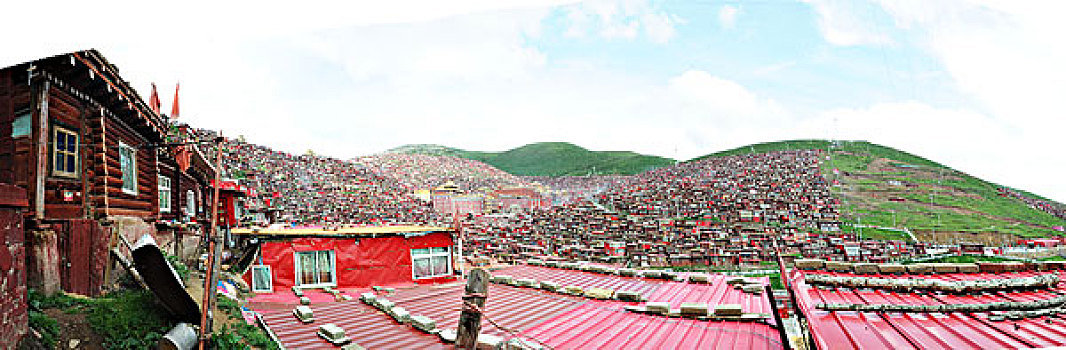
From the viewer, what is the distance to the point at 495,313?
18.7ft

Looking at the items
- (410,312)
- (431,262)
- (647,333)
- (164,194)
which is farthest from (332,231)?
(647,333)

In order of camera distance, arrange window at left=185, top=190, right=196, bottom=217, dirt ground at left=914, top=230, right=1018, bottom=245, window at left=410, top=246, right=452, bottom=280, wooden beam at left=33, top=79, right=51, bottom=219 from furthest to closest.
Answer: dirt ground at left=914, top=230, right=1018, bottom=245 < window at left=185, top=190, right=196, bottom=217 < window at left=410, top=246, right=452, bottom=280 < wooden beam at left=33, top=79, right=51, bottom=219

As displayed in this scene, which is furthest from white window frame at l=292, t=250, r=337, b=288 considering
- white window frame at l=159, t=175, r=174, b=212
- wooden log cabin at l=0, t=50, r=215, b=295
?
white window frame at l=159, t=175, r=174, b=212

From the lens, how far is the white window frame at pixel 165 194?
9.62 m

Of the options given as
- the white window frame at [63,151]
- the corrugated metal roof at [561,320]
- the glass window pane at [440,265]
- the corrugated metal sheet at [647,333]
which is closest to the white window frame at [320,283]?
the corrugated metal roof at [561,320]

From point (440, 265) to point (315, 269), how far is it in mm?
2897

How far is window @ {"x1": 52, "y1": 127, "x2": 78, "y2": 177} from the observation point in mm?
5023

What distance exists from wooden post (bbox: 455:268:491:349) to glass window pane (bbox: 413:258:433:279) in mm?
7453

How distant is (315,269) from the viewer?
9.06 metres

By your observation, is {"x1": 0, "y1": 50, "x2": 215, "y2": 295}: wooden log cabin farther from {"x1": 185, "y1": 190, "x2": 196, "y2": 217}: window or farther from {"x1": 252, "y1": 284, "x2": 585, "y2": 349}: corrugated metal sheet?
{"x1": 185, "y1": 190, "x2": 196, "y2": 217}: window

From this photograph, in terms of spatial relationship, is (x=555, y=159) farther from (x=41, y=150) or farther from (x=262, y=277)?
(x=41, y=150)

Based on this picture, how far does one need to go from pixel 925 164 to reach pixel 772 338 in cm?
5407

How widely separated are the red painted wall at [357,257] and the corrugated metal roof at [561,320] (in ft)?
3.34

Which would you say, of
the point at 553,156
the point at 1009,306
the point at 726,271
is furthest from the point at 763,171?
the point at 553,156
